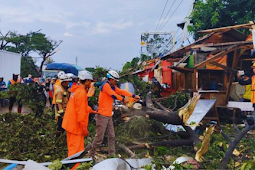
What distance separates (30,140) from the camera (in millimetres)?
6367

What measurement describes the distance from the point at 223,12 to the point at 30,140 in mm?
9625

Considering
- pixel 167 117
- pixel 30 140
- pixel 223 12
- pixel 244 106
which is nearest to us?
pixel 167 117

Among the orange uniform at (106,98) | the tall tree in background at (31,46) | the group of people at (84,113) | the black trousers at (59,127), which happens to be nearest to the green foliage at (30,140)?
the black trousers at (59,127)

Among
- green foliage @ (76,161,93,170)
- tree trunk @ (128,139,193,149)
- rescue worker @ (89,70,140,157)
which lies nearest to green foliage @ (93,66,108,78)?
rescue worker @ (89,70,140,157)

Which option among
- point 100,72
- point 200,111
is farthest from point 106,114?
point 100,72

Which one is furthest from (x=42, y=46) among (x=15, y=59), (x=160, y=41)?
(x=15, y=59)

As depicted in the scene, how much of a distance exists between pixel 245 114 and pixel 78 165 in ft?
19.2

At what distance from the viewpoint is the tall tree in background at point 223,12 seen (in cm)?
1112

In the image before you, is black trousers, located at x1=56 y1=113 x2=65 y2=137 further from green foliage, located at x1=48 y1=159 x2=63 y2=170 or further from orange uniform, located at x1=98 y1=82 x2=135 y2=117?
green foliage, located at x1=48 y1=159 x2=63 y2=170

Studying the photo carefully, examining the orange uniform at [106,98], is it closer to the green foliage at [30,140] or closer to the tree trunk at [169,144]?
the tree trunk at [169,144]

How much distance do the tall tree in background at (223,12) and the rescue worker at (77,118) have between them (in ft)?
28.0

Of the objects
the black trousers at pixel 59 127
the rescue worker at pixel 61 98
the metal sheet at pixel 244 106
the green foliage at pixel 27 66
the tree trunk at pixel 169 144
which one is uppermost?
the green foliage at pixel 27 66

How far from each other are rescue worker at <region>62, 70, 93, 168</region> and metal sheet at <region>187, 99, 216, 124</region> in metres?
2.50

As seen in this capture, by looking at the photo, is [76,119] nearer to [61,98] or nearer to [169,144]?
[61,98]
